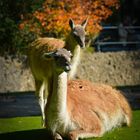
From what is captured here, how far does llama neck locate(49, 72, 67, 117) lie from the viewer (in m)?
8.39

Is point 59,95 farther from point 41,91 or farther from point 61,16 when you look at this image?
point 61,16

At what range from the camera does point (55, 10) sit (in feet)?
65.8

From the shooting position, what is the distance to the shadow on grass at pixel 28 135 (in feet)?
31.6

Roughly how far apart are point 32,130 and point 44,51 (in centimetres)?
234

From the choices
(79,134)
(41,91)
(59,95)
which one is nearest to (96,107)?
(79,134)

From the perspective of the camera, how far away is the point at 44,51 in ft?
40.4

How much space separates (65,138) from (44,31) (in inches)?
479

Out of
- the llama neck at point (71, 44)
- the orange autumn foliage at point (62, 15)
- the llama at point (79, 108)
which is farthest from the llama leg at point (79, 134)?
the orange autumn foliage at point (62, 15)

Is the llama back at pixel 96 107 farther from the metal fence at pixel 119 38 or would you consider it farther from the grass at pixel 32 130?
the metal fence at pixel 119 38

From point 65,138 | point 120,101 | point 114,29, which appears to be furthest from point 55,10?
point 65,138

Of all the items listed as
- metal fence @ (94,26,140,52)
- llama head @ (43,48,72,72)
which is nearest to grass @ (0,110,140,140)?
llama head @ (43,48,72,72)

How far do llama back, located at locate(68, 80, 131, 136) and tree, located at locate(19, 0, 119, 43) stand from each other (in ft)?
32.1

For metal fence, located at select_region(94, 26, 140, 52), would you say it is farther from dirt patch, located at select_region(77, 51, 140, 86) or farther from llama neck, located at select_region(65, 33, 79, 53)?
llama neck, located at select_region(65, 33, 79, 53)

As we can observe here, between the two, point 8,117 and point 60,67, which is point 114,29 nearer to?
point 8,117
